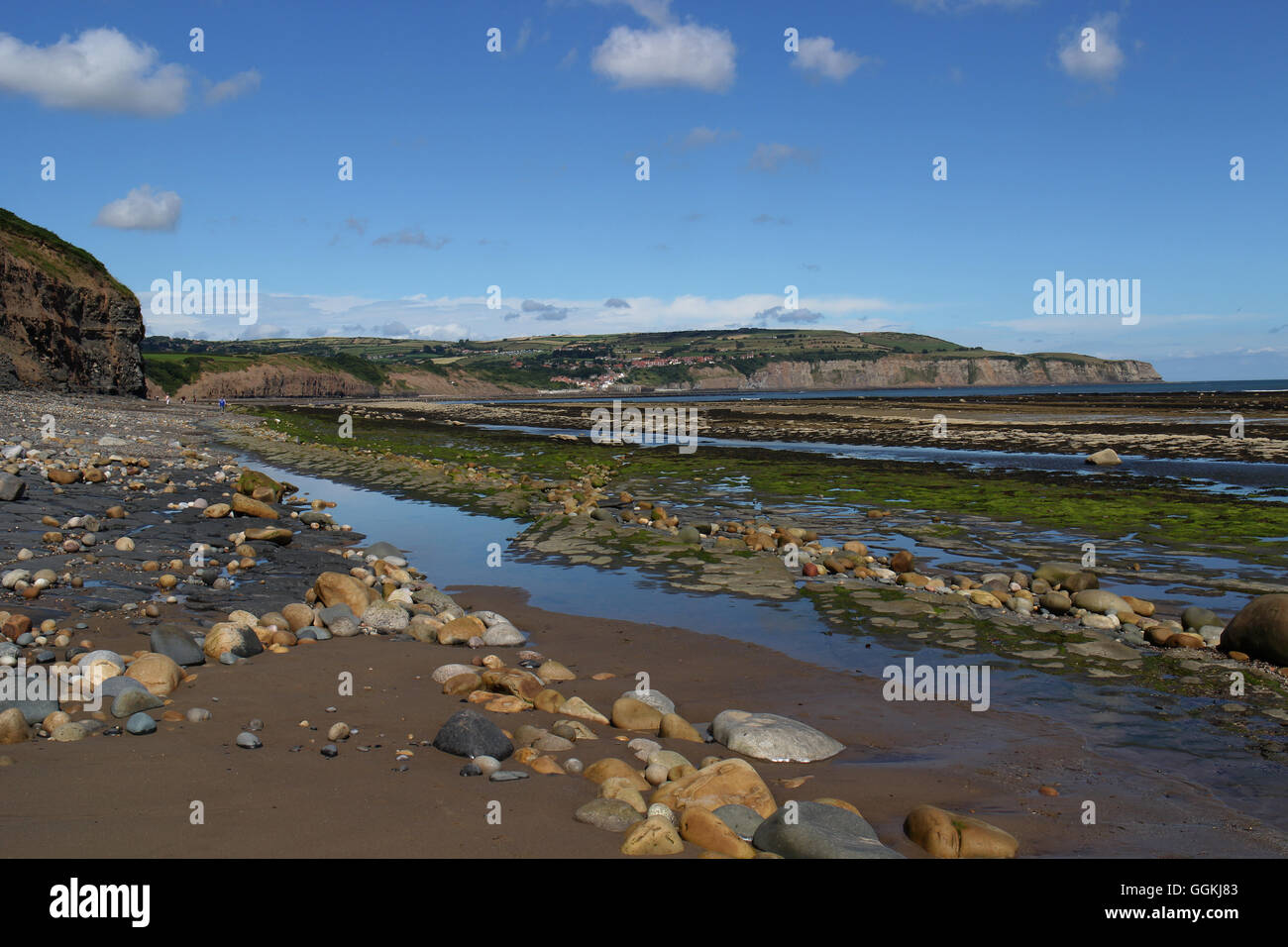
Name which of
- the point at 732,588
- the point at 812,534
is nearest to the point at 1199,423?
the point at 812,534

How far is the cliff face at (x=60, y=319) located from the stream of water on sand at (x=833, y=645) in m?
44.0

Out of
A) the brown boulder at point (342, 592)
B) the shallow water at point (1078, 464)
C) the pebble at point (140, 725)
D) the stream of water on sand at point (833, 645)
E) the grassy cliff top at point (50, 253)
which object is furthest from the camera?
the grassy cliff top at point (50, 253)

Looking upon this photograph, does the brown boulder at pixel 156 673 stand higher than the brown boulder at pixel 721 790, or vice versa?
the brown boulder at pixel 156 673

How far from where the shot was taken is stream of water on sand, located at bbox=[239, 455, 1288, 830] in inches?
289

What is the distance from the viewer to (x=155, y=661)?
25.7 ft

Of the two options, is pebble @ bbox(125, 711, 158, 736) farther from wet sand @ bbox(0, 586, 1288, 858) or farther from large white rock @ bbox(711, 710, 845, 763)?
large white rock @ bbox(711, 710, 845, 763)

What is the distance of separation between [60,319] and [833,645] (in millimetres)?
66733

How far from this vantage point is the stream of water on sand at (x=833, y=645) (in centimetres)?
734

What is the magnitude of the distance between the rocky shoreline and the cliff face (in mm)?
44739

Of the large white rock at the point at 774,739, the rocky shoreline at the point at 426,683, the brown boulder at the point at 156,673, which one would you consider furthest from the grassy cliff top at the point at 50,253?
the large white rock at the point at 774,739

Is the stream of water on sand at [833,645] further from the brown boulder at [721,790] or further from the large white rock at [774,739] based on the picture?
the brown boulder at [721,790]
